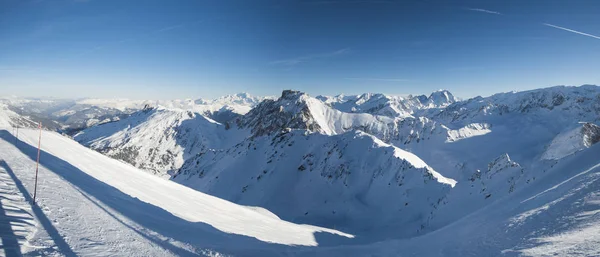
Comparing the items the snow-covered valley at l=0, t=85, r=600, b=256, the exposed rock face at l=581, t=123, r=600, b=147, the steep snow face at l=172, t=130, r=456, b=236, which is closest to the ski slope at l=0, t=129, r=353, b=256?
the snow-covered valley at l=0, t=85, r=600, b=256

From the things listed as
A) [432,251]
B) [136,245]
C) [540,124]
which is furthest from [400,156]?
[540,124]

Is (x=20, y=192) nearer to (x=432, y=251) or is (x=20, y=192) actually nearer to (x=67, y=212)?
(x=67, y=212)

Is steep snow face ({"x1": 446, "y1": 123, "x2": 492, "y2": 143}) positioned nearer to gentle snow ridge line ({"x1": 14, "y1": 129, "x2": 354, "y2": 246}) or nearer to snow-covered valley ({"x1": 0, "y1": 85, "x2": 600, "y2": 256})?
snow-covered valley ({"x1": 0, "y1": 85, "x2": 600, "y2": 256})

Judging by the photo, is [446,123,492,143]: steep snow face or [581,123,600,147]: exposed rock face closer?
[581,123,600,147]: exposed rock face

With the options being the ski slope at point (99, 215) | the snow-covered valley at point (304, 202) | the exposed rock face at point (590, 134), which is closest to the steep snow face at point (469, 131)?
the snow-covered valley at point (304, 202)

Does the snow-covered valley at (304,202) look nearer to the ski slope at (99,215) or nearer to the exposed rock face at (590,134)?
the ski slope at (99,215)

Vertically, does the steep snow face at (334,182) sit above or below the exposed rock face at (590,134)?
below

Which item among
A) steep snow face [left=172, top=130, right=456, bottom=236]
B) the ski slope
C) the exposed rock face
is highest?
→ the exposed rock face

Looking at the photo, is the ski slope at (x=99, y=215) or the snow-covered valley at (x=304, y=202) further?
the snow-covered valley at (x=304, y=202)

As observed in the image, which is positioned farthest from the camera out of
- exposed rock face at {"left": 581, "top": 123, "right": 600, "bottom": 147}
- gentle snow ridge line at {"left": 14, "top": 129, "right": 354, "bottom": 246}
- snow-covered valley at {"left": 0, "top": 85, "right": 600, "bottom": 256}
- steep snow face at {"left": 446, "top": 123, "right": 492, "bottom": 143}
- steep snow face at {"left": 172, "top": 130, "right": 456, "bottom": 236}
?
steep snow face at {"left": 446, "top": 123, "right": 492, "bottom": 143}
